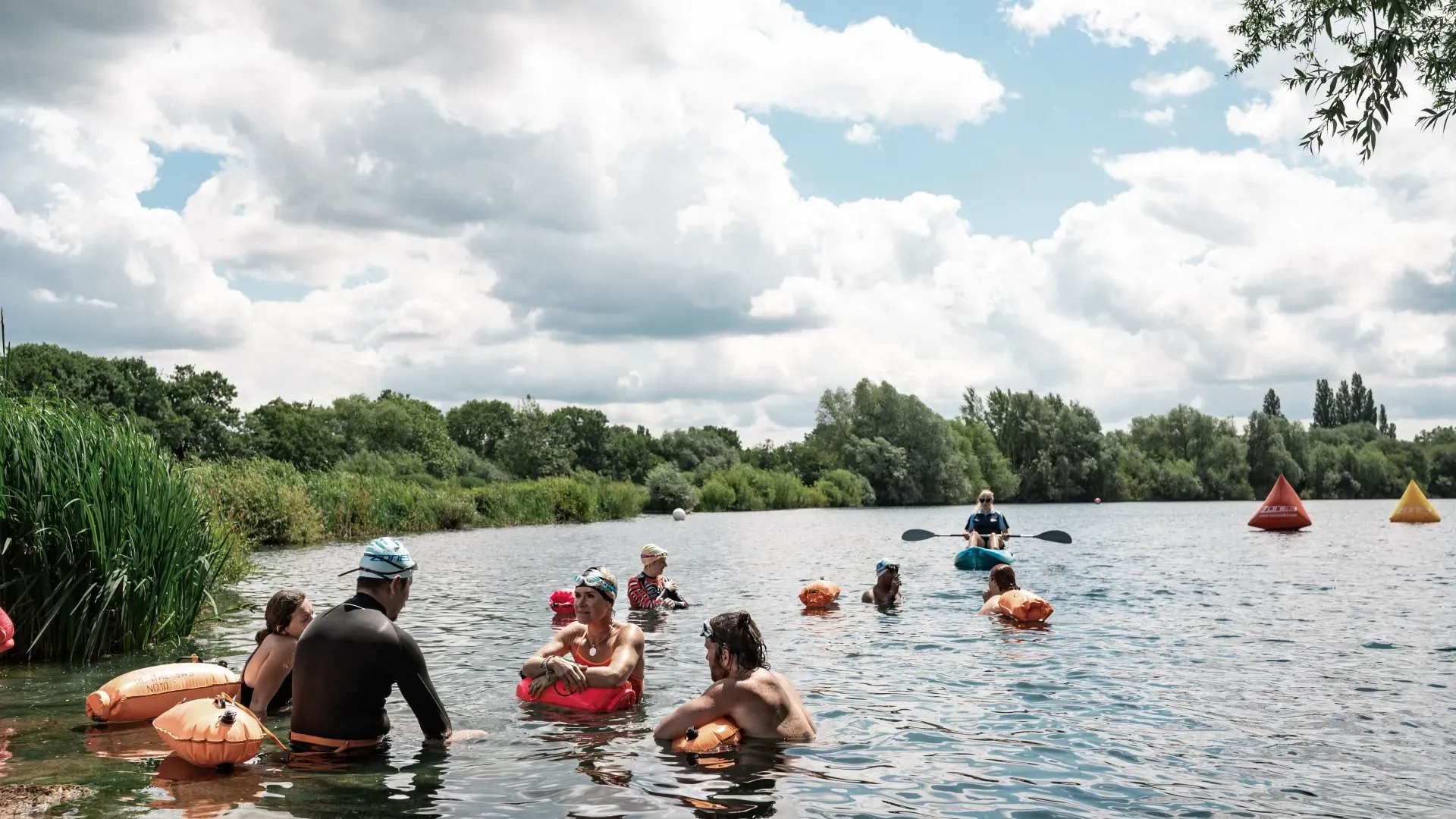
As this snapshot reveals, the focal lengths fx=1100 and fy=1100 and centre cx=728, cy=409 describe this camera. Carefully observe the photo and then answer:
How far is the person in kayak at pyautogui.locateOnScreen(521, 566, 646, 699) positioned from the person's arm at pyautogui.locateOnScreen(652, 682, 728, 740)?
4.32 ft

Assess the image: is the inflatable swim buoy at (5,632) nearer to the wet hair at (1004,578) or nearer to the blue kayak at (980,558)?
the wet hair at (1004,578)

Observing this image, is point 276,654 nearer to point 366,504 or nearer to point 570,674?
point 570,674

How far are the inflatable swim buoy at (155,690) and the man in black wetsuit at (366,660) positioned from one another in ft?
6.08

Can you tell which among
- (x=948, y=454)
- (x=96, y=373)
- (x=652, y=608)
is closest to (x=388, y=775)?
(x=652, y=608)

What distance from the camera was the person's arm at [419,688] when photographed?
276 inches

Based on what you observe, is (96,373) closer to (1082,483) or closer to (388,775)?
(388,775)

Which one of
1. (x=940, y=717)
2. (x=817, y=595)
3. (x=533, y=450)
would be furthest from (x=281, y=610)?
(x=533, y=450)

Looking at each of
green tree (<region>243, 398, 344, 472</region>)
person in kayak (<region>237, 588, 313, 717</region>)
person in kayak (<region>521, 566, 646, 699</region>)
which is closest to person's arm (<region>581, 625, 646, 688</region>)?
person in kayak (<region>521, 566, 646, 699</region>)

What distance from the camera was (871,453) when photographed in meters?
93.7

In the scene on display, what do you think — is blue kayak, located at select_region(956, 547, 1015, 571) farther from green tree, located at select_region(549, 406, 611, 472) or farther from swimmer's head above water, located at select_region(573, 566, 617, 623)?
green tree, located at select_region(549, 406, 611, 472)

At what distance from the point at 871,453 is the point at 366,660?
87.9 metres

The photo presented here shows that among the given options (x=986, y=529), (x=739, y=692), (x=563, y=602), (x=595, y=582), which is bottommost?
(x=563, y=602)

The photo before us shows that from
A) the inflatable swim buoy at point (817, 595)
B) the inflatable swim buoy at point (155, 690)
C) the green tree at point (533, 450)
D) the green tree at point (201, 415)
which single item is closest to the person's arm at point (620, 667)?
the inflatable swim buoy at point (155, 690)

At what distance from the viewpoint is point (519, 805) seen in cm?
703
